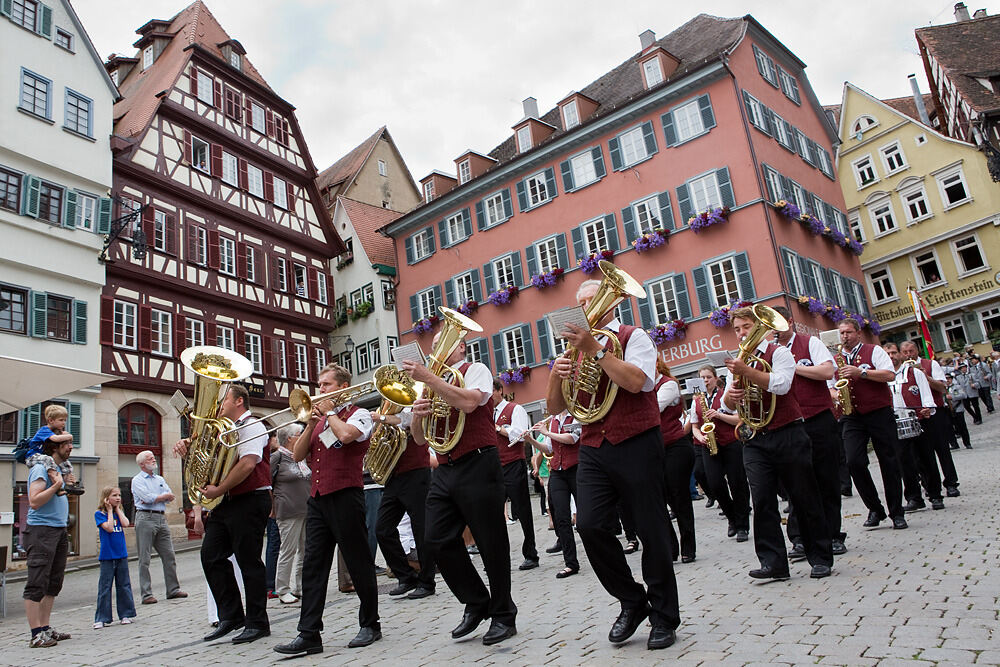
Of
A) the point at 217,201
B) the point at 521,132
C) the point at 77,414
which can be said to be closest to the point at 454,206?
the point at 521,132

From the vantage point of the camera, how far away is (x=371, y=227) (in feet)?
128

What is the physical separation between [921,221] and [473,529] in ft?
136

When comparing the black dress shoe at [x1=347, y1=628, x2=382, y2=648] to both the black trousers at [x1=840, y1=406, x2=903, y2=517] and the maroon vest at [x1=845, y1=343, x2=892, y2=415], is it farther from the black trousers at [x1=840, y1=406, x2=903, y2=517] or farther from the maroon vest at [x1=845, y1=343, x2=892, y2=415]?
the maroon vest at [x1=845, y1=343, x2=892, y2=415]

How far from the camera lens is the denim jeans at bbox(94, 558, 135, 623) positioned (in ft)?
26.9

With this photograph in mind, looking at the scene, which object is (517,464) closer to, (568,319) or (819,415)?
(819,415)

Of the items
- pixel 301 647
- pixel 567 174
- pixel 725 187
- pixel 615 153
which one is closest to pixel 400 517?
pixel 301 647

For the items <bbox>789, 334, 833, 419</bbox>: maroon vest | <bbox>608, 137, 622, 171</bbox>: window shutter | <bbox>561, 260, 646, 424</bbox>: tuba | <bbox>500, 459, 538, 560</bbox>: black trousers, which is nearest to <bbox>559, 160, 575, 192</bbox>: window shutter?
<bbox>608, 137, 622, 171</bbox>: window shutter

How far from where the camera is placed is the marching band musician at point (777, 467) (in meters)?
5.84

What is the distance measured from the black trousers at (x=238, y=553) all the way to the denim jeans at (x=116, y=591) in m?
2.61

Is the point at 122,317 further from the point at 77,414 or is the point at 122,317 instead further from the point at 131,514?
the point at 131,514

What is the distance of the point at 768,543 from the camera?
585 cm

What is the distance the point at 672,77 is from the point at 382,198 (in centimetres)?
1955

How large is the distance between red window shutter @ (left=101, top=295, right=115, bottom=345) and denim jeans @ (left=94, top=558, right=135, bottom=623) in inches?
658

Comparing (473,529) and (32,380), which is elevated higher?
(32,380)
